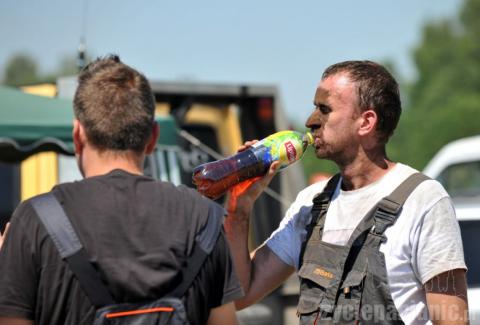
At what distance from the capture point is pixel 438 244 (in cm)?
293

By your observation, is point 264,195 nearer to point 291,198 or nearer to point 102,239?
point 291,198

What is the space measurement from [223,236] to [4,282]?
24.5 inches

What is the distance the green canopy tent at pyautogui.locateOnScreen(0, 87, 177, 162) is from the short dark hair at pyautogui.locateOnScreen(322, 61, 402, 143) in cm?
318

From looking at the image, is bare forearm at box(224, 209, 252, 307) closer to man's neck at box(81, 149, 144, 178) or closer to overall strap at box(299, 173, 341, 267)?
overall strap at box(299, 173, 341, 267)

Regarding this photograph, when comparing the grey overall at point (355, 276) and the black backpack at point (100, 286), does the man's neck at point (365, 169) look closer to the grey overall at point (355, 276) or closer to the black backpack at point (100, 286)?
the grey overall at point (355, 276)

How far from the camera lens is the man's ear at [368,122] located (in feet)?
10.6

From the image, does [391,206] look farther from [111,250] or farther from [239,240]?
[111,250]

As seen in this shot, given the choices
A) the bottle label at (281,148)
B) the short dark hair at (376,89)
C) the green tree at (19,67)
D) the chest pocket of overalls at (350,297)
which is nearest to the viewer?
the chest pocket of overalls at (350,297)

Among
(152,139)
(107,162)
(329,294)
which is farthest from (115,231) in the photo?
(329,294)

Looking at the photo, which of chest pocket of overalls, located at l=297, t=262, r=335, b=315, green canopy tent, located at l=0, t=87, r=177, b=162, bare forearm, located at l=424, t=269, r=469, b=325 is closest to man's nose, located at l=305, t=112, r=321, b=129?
chest pocket of overalls, located at l=297, t=262, r=335, b=315

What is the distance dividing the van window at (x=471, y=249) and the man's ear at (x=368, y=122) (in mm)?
2374

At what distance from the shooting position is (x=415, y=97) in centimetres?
7344

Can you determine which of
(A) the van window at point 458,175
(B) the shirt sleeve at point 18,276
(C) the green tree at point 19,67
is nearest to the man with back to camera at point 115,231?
(B) the shirt sleeve at point 18,276

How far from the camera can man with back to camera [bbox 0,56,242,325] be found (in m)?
2.31
